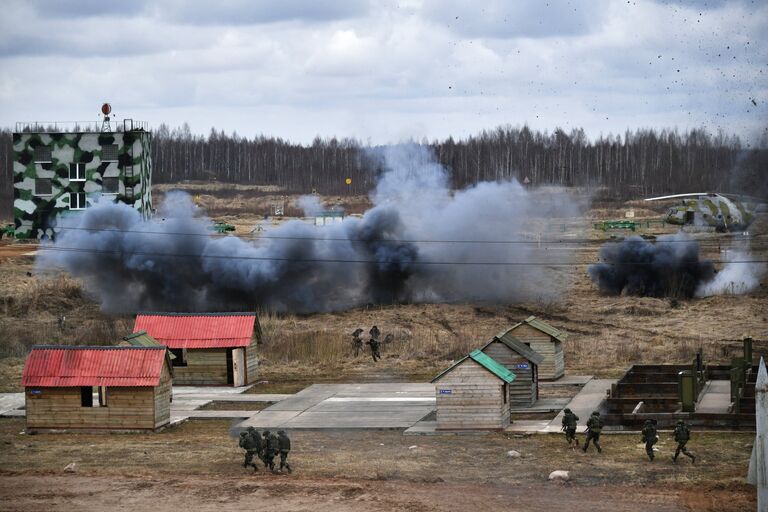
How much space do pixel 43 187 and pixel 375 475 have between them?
70.4m

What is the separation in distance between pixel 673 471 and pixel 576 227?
71020mm

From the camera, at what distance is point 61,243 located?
74.4 m

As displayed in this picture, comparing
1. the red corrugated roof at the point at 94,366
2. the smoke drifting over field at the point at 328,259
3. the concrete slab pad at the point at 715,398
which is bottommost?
the concrete slab pad at the point at 715,398

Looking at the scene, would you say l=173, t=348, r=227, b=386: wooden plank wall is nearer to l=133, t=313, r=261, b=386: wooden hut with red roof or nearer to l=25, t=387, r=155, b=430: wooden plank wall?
l=133, t=313, r=261, b=386: wooden hut with red roof

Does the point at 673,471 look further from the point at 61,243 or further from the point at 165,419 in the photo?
the point at 61,243

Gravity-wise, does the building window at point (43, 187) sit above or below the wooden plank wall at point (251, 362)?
above

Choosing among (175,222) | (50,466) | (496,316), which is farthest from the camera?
(175,222)

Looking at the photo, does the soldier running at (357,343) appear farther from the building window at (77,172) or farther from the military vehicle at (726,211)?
the building window at (77,172)

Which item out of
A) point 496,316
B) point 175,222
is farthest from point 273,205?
point 496,316

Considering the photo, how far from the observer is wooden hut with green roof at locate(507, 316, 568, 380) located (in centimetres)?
5119

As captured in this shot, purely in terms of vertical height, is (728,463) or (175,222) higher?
(175,222)

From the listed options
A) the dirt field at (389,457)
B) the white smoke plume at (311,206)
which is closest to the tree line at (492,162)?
the white smoke plume at (311,206)

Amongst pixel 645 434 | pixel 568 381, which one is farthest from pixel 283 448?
pixel 568 381

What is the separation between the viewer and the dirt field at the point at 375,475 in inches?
1245
